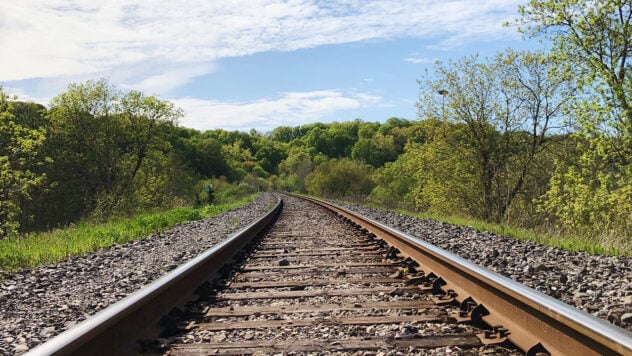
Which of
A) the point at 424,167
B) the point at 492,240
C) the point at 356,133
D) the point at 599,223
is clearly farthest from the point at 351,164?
the point at 356,133

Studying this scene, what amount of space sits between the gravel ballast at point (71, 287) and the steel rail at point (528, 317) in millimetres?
2838

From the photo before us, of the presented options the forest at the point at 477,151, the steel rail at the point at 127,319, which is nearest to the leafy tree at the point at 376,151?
the forest at the point at 477,151

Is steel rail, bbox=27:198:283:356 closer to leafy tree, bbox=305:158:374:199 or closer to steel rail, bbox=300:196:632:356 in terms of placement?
steel rail, bbox=300:196:632:356

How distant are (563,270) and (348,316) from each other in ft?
9.35

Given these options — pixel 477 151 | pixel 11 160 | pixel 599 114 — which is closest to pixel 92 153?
pixel 11 160

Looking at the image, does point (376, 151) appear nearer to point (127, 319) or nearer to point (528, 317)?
point (528, 317)

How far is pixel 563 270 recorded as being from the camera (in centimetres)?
547

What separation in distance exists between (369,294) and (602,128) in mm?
10225

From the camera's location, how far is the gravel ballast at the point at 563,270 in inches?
152

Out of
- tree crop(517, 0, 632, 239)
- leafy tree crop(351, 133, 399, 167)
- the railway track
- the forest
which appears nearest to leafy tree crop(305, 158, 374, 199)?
the forest

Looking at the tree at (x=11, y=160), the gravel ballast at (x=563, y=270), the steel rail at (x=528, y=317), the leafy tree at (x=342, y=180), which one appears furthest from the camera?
the leafy tree at (x=342, y=180)

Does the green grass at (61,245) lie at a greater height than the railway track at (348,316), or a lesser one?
lesser

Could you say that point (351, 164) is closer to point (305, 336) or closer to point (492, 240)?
point (492, 240)

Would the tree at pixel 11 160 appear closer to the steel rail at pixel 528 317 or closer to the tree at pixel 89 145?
the tree at pixel 89 145
